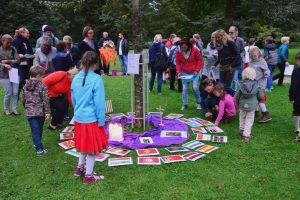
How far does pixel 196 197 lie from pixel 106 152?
212 centimetres

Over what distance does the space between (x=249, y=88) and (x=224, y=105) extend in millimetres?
1075

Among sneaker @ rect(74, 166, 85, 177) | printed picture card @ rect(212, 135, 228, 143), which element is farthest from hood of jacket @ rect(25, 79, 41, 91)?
printed picture card @ rect(212, 135, 228, 143)

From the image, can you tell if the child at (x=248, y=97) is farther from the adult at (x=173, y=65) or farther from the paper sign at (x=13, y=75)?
the paper sign at (x=13, y=75)

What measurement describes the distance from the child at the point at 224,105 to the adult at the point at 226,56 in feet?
1.63

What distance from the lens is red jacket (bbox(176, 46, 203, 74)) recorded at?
8.19m

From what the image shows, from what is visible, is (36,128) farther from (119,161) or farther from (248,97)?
(248,97)

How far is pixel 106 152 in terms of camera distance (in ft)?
19.5

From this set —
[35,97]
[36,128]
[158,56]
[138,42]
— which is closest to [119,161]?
[36,128]

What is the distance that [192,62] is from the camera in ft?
27.1

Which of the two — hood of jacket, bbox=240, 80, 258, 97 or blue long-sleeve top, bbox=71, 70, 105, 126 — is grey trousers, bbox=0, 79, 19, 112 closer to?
blue long-sleeve top, bbox=71, 70, 105, 126

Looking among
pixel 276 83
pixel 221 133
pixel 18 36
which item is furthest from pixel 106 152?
pixel 276 83

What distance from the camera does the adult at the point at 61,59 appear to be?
7359 millimetres

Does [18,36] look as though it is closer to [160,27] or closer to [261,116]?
[261,116]

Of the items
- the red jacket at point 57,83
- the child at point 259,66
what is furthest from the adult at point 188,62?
the red jacket at point 57,83
